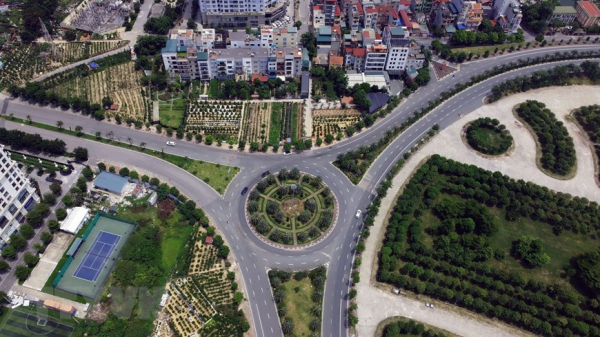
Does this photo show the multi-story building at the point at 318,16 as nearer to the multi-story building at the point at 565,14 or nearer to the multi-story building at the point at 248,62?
the multi-story building at the point at 248,62

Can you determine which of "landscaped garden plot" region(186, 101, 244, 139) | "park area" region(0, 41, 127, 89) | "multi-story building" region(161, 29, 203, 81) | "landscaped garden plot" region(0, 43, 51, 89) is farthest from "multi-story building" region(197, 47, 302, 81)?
"landscaped garden plot" region(0, 43, 51, 89)

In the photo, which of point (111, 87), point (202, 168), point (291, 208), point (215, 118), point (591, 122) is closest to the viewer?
point (291, 208)

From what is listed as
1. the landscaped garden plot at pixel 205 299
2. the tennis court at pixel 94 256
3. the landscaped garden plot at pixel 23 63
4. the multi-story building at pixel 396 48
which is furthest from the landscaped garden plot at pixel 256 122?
the landscaped garden plot at pixel 23 63

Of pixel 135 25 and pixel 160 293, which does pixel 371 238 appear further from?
pixel 135 25

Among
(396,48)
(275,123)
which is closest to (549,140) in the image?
(396,48)

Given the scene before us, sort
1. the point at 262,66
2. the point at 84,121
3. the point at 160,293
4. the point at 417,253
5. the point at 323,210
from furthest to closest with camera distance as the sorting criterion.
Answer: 1. the point at 262,66
2. the point at 84,121
3. the point at 323,210
4. the point at 417,253
5. the point at 160,293

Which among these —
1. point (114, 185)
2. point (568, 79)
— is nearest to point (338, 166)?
point (114, 185)

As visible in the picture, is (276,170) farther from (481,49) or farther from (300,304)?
(481,49)
